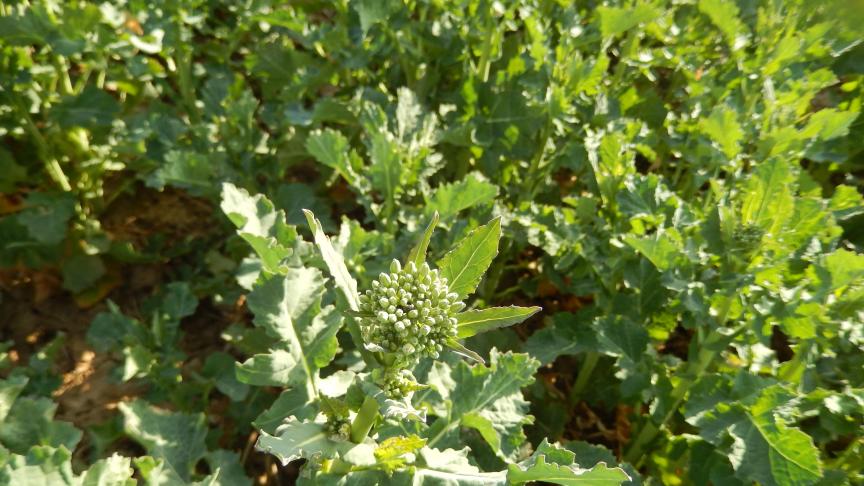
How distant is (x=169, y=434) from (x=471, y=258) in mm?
1234

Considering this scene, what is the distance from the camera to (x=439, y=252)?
7.72ft

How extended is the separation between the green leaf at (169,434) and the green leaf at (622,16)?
1.97 meters

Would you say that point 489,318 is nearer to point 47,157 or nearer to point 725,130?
point 725,130

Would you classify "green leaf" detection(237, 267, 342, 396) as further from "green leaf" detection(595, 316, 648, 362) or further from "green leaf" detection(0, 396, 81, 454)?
"green leaf" detection(595, 316, 648, 362)

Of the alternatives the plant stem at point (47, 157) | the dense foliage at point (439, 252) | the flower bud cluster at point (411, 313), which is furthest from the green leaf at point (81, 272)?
the flower bud cluster at point (411, 313)

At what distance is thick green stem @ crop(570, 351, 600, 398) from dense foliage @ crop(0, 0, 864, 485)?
0.11 feet

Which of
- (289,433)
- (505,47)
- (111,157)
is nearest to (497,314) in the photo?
(289,433)

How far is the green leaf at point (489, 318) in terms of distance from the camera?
4.41 ft

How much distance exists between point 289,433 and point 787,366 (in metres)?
1.57

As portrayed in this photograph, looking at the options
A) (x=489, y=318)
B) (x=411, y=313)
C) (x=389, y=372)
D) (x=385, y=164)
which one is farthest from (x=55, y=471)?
(x=385, y=164)

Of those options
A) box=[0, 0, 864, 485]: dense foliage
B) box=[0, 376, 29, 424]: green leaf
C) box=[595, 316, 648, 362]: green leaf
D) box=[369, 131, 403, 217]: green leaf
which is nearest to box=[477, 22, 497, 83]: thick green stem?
box=[0, 0, 864, 485]: dense foliage

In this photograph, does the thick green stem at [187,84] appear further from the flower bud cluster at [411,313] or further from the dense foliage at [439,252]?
the flower bud cluster at [411,313]

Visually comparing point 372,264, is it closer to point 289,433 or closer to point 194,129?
point 289,433

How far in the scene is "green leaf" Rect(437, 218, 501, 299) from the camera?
145 centimetres
